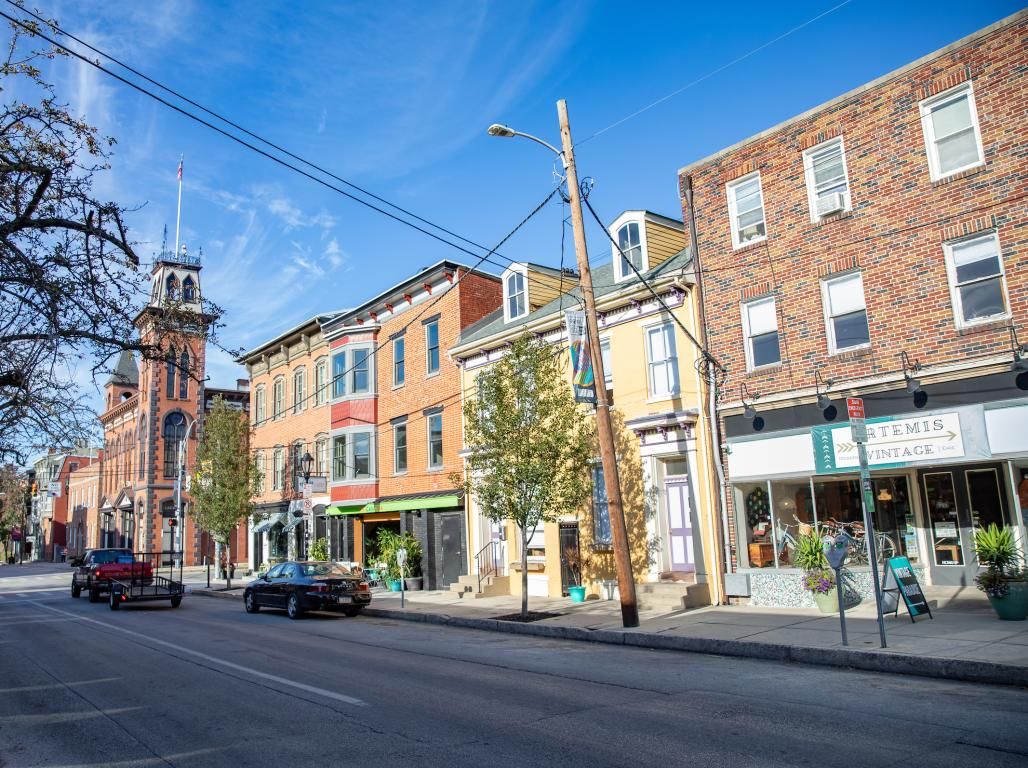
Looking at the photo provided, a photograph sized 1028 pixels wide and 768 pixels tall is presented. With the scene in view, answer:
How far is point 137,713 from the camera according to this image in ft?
27.5

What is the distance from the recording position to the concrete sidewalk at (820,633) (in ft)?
31.4

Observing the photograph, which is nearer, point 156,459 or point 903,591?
point 903,591

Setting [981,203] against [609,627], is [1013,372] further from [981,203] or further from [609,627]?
[609,627]

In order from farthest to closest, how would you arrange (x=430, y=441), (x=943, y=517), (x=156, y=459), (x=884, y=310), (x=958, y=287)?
(x=156, y=459), (x=430, y=441), (x=884, y=310), (x=943, y=517), (x=958, y=287)

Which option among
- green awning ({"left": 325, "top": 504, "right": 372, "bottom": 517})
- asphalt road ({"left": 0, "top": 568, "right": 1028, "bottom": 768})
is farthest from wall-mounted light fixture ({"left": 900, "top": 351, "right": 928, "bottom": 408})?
green awning ({"left": 325, "top": 504, "right": 372, "bottom": 517})

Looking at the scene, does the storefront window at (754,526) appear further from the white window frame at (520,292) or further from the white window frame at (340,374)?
the white window frame at (340,374)

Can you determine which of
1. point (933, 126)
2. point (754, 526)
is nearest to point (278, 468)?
point (754, 526)

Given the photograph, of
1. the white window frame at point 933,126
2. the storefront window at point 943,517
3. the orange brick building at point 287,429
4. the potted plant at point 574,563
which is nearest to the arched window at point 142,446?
the orange brick building at point 287,429

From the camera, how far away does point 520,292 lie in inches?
941

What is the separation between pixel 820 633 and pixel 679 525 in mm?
5985

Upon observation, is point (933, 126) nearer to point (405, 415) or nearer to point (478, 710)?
point (478, 710)

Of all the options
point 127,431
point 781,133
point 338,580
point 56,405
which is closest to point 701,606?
point 338,580

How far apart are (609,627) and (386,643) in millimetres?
4233

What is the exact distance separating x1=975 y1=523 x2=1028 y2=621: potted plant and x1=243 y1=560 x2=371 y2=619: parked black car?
13931 mm
